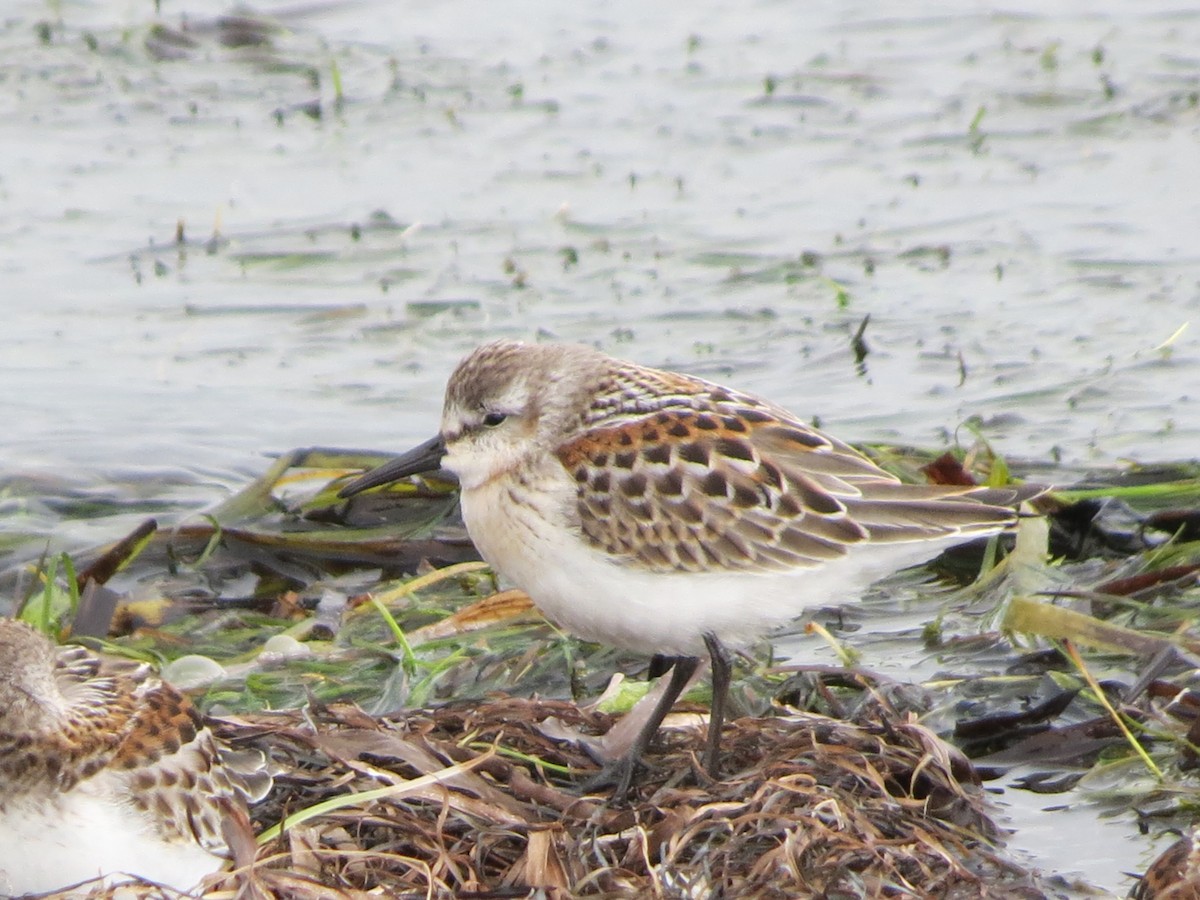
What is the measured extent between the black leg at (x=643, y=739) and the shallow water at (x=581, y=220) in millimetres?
3213

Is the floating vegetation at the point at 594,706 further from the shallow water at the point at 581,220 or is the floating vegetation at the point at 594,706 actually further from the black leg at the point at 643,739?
the shallow water at the point at 581,220

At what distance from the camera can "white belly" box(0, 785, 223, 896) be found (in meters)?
4.01

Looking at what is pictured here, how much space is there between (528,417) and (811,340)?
4.60 metres

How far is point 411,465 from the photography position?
5.43 meters

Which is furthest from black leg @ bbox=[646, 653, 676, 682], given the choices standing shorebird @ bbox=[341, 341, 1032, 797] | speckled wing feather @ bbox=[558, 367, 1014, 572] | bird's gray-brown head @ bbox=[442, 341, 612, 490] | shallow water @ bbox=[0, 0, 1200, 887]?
shallow water @ bbox=[0, 0, 1200, 887]

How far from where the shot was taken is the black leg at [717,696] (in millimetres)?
4891

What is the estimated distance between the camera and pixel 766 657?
5918mm

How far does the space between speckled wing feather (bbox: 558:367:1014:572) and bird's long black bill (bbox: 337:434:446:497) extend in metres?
0.48

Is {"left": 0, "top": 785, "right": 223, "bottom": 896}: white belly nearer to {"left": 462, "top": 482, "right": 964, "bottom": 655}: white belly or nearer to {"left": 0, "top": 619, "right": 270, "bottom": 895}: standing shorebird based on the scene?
{"left": 0, "top": 619, "right": 270, "bottom": 895}: standing shorebird

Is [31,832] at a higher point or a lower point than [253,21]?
lower

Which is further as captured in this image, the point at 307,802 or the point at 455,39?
the point at 455,39

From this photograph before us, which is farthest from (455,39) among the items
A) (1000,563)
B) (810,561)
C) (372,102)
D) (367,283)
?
(810,561)

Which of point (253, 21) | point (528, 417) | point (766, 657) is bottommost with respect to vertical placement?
point (766, 657)

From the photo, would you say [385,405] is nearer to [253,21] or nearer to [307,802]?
[307,802]
